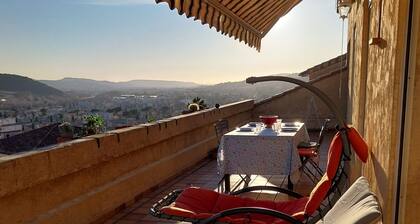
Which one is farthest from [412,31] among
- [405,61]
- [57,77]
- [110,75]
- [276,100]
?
[110,75]

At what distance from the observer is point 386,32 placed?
7.36 ft

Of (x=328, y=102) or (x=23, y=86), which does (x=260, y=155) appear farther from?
(x=23, y=86)

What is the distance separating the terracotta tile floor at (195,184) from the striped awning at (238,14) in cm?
212

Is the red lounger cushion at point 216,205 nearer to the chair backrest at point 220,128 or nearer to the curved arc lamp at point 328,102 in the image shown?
the curved arc lamp at point 328,102

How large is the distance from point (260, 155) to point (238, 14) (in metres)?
1.84

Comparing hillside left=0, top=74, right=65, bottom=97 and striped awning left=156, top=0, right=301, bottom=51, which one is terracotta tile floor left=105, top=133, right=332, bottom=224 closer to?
striped awning left=156, top=0, right=301, bottom=51

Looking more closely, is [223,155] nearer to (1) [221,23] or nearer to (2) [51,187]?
(1) [221,23]

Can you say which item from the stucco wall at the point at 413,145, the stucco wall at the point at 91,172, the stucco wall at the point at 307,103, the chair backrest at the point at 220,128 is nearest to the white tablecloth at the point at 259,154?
the chair backrest at the point at 220,128

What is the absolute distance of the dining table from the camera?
183 inches

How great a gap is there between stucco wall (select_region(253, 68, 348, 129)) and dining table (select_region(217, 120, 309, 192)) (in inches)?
238

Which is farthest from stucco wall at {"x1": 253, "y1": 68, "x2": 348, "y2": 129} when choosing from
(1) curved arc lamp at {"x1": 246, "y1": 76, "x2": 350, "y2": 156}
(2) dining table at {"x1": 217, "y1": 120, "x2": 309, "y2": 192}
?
(1) curved arc lamp at {"x1": 246, "y1": 76, "x2": 350, "y2": 156}

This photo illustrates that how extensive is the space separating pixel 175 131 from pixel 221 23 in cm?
207

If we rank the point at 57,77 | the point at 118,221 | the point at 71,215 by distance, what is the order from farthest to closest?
the point at 57,77 → the point at 118,221 → the point at 71,215

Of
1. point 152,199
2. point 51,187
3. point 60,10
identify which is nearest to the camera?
point 51,187
